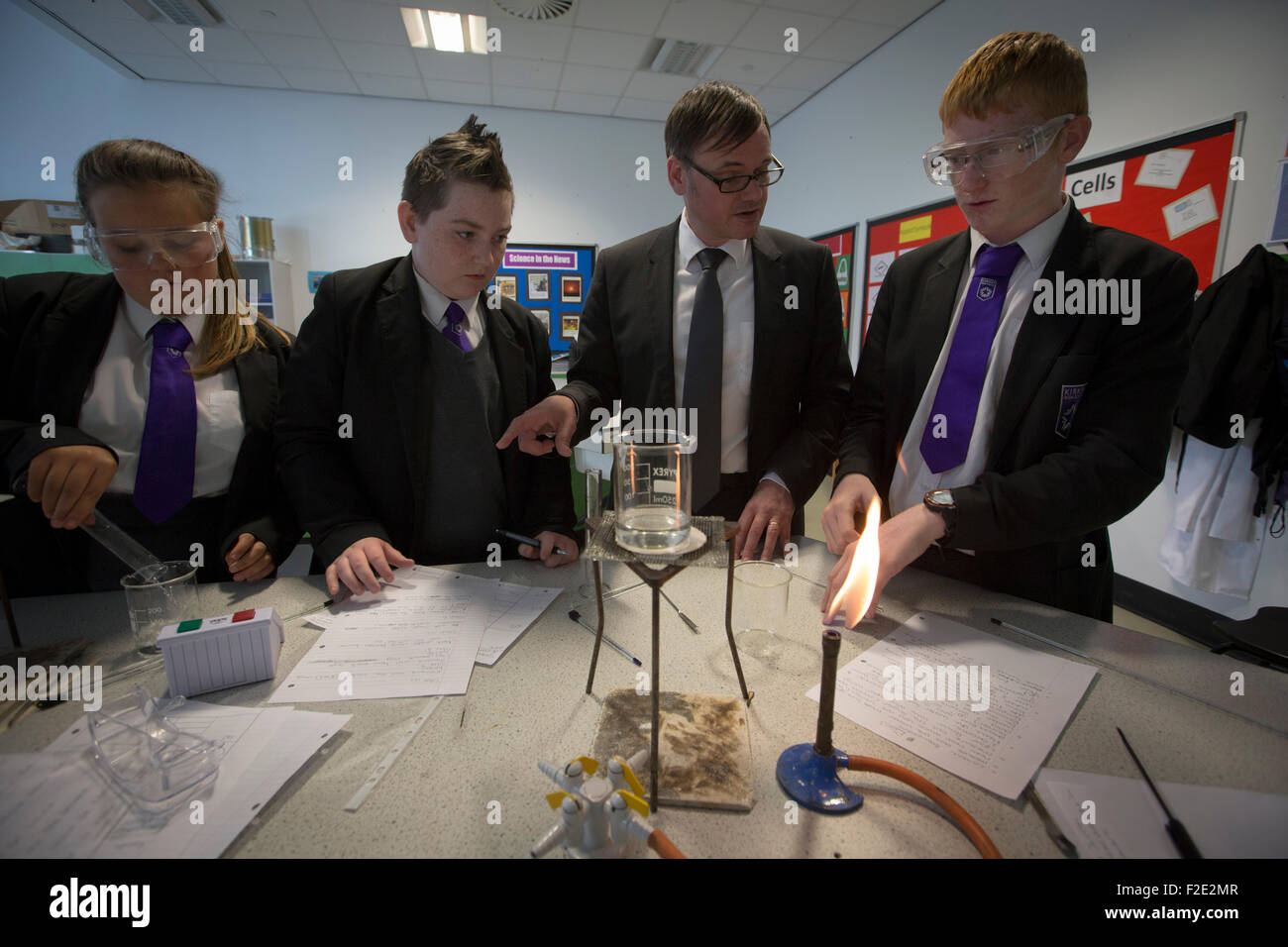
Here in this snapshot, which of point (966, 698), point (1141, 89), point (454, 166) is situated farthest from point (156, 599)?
point (1141, 89)

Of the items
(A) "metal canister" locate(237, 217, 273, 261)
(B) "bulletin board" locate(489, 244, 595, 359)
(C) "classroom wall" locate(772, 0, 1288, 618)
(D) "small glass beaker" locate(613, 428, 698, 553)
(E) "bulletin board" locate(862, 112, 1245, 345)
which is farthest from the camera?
(B) "bulletin board" locate(489, 244, 595, 359)

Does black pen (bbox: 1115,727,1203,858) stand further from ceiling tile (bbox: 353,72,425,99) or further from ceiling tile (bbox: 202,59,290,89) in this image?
ceiling tile (bbox: 202,59,290,89)

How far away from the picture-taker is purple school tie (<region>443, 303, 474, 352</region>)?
57.6 inches

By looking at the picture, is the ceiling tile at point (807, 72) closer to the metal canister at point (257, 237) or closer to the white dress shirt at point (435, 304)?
the white dress shirt at point (435, 304)

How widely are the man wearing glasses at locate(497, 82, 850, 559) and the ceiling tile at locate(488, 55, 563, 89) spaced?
13.3ft

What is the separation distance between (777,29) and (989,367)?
4040 mm

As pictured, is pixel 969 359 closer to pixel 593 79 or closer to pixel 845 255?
pixel 845 255

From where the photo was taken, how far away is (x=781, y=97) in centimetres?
530

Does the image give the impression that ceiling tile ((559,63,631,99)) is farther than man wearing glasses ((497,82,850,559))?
Yes

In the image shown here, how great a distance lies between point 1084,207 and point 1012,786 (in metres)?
3.55

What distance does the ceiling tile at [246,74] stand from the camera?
4.73 meters

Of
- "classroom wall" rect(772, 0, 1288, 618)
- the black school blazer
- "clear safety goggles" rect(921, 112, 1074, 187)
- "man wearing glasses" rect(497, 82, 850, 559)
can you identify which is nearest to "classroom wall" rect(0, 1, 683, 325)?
"classroom wall" rect(772, 0, 1288, 618)
